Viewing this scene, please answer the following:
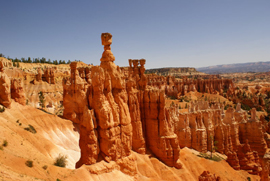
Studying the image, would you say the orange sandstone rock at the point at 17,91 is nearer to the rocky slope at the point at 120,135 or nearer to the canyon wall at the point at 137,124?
the rocky slope at the point at 120,135

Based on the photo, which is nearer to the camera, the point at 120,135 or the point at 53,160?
the point at 120,135

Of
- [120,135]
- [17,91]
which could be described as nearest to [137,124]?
[120,135]

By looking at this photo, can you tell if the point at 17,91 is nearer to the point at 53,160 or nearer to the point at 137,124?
the point at 53,160

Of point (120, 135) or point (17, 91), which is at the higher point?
point (17, 91)

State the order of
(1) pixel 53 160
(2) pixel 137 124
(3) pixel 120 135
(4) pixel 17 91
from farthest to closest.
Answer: (4) pixel 17 91
(2) pixel 137 124
(1) pixel 53 160
(3) pixel 120 135

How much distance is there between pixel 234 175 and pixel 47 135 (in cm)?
2646

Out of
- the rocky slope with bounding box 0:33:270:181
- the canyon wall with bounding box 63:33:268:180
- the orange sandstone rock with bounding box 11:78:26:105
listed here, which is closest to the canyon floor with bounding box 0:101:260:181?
the rocky slope with bounding box 0:33:270:181

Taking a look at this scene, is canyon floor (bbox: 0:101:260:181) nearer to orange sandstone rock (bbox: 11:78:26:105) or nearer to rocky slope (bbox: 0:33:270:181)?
rocky slope (bbox: 0:33:270:181)

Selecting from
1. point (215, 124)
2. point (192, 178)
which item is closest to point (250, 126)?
point (215, 124)

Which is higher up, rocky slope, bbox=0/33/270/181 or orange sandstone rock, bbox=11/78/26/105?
orange sandstone rock, bbox=11/78/26/105

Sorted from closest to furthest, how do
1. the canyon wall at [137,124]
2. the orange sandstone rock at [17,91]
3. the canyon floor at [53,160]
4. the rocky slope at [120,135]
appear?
the canyon floor at [53,160]
the rocky slope at [120,135]
the canyon wall at [137,124]
the orange sandstone rock at [17,91]

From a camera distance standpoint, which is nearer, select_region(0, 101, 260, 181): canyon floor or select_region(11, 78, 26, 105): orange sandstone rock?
select_region(0, 101, 260, 181): canyon floor

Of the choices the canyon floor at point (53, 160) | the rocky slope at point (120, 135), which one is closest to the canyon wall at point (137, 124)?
the rocky slope at point (120, 135)

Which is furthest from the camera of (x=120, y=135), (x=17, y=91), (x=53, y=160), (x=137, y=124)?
(x=17, y=91)
